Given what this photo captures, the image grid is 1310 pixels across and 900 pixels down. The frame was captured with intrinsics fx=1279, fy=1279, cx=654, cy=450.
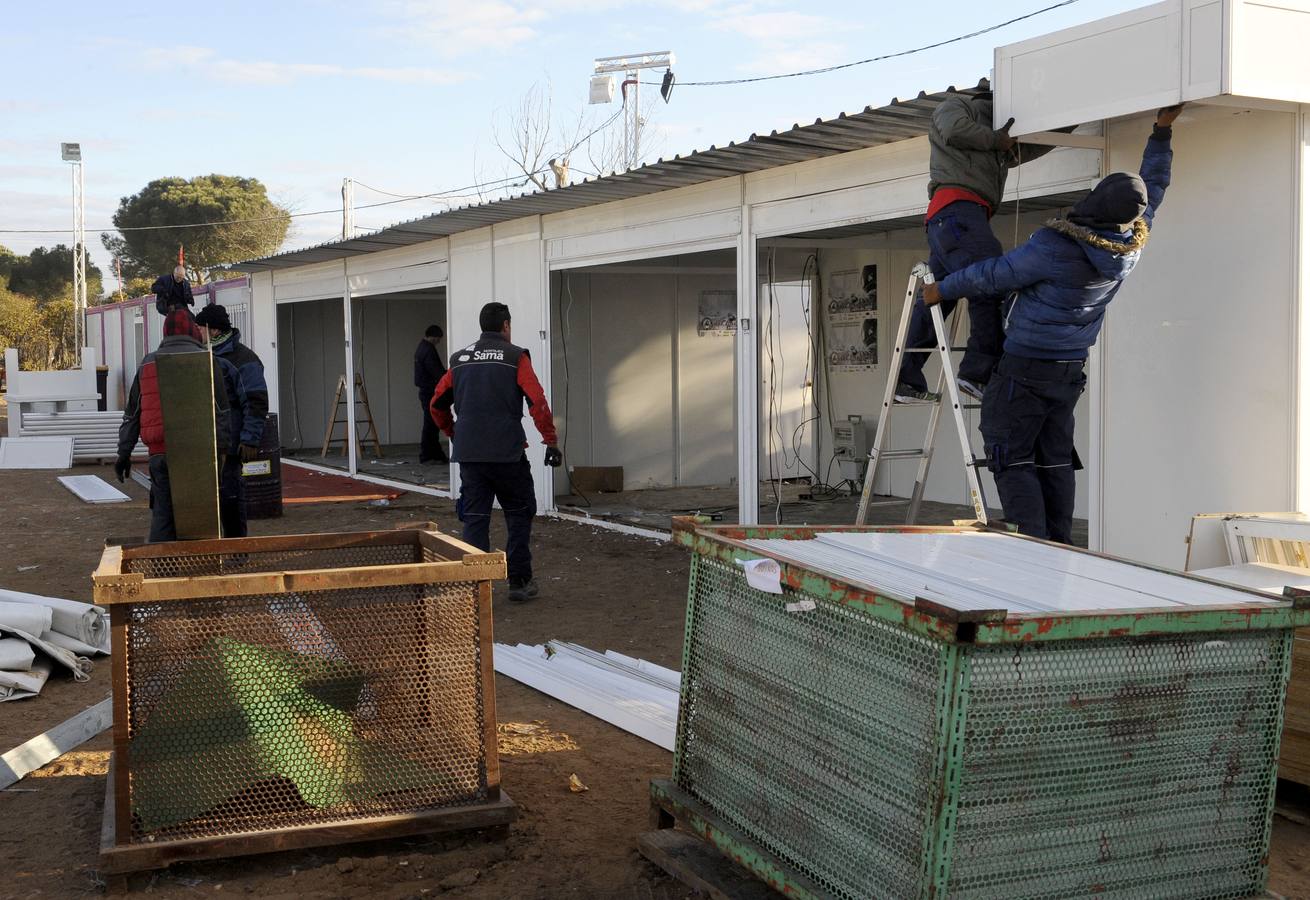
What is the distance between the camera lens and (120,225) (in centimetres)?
6200

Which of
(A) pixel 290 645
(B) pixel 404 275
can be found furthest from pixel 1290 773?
(B) pixel 404 275

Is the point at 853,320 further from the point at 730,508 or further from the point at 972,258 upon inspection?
the point at 972,258

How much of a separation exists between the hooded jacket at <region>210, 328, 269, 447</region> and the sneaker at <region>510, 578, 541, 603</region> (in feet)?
5.96

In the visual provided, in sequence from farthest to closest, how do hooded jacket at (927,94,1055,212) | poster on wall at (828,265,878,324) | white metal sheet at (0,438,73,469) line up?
white metal sheet at (0,438,73,469) < poster on wall at (828,265,878,324) < hooded jacket at (927,94,1055,212)

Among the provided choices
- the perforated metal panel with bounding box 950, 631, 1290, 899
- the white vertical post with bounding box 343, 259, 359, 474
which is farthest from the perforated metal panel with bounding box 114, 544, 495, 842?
the white vertical post with bounding box 343, 259, 359, 474

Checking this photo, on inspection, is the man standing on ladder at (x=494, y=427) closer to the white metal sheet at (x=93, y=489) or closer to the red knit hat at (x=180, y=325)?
the red knit hat at (x=180, y=325)

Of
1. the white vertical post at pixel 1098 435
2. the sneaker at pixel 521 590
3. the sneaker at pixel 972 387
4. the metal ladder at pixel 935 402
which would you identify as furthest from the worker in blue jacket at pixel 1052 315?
the sneaker at pixel 521 590

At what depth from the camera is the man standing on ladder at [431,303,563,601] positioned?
7770mm

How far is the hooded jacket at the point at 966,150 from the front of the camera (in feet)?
19.5

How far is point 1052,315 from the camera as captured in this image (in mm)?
5242

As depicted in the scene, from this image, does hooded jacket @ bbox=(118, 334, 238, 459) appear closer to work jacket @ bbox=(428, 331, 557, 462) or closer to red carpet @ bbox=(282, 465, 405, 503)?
work jacket @ bbox=(428, 331, 557, 462)

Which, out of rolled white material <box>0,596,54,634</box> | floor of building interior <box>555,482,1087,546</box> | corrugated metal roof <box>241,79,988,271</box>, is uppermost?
corrugated metal roof <box>241,79,988,271</box>

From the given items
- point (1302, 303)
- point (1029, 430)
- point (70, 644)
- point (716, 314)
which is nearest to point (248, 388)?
point (70, 644)

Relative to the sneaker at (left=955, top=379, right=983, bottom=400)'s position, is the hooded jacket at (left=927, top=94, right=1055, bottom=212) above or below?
above
